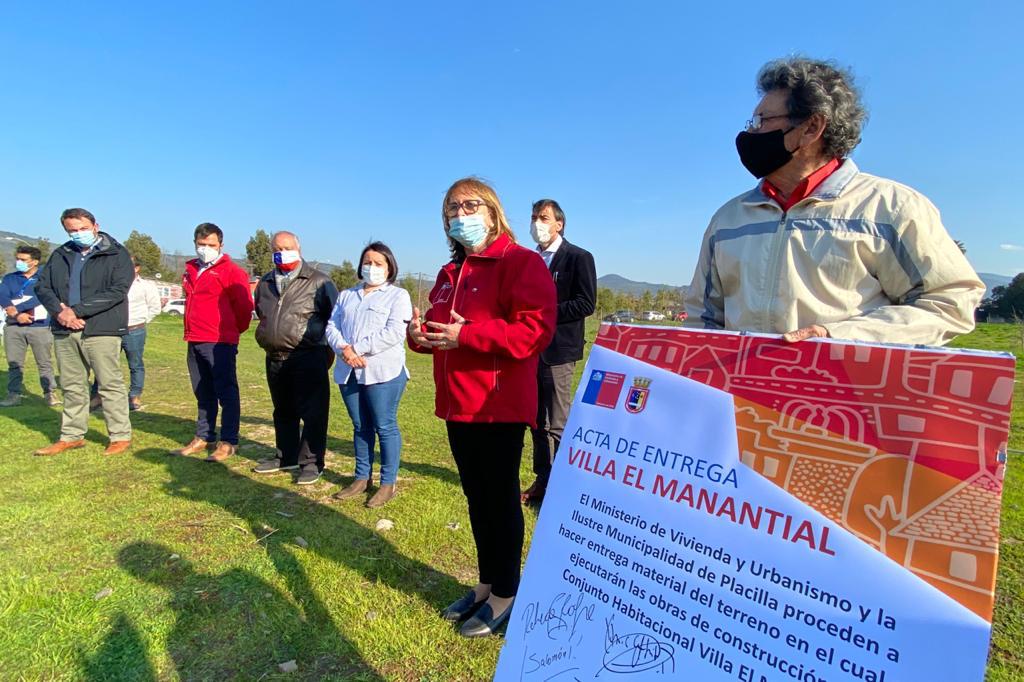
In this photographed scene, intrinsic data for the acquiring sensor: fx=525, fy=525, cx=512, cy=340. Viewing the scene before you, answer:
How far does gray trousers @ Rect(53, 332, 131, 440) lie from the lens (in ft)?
16.9

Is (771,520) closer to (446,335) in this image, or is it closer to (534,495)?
(446,335)

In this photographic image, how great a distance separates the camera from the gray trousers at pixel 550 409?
13.6 ft

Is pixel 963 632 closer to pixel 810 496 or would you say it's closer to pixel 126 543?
pixel 810 496

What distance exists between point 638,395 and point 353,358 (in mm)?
2988

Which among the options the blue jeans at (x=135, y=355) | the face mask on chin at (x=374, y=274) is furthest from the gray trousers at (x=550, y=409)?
the blue jeans at (x=135, y=355)

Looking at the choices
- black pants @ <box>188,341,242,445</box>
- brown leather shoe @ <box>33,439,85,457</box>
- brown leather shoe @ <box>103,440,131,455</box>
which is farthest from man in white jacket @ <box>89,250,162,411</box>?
black pants @ <box>188,341,242,445</box>

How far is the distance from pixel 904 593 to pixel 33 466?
6.42 m

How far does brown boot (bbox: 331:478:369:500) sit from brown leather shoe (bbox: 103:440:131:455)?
2608 mm

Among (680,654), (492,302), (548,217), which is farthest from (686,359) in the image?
(548,217)

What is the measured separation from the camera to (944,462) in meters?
1.02

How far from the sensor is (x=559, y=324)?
4.09m

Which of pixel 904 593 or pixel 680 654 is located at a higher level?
pixel 904 593

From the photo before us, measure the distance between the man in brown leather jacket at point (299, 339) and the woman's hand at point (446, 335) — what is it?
255cm
